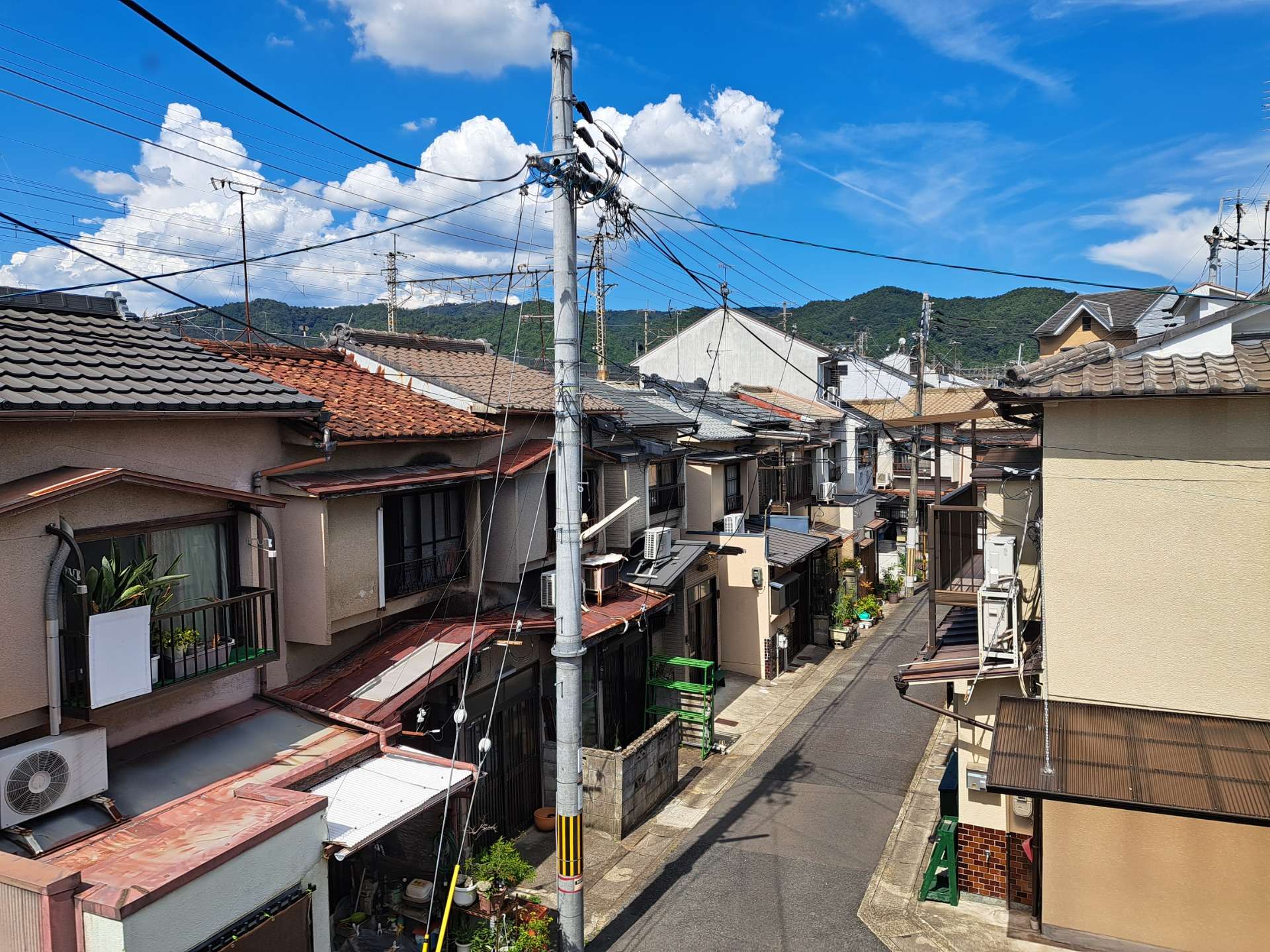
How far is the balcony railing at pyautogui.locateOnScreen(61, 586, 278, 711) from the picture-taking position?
30.1 feet

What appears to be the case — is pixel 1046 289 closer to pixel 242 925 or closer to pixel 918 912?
pixel 918 912

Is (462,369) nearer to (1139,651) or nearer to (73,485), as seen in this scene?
(73,485)

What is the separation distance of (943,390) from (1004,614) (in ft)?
146

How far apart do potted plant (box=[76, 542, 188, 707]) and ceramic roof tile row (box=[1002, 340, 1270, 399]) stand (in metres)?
11.5

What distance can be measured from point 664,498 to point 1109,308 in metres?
24.9

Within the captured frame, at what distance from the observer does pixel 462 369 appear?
20.0 m

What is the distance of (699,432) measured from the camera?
27953 millimetres

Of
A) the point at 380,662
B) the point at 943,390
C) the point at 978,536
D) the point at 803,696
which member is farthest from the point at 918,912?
the point at 943,390

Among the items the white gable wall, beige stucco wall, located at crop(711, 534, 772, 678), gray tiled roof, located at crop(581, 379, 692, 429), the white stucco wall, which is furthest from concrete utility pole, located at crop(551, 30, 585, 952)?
the white gable wall

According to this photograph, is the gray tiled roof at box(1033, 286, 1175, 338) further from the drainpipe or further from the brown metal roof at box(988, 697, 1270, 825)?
the drainpipe

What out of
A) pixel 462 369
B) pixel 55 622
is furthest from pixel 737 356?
pixel 55 622

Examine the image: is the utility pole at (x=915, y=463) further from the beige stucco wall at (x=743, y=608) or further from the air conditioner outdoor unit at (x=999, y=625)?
the air conditioner outdoor unit at (x=999, y=625)

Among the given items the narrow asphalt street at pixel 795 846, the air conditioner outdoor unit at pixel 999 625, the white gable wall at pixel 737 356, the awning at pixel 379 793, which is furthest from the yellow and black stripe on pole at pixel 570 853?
the white gable wall at pixel 737 356

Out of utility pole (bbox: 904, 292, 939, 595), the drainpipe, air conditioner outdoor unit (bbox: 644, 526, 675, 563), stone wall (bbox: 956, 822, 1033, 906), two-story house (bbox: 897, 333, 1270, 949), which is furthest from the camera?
utility pole (bbox: 904, 292, 939, 595)
